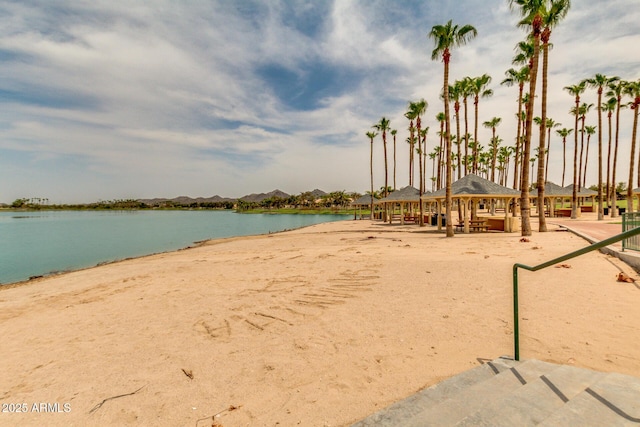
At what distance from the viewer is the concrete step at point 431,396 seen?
276cm

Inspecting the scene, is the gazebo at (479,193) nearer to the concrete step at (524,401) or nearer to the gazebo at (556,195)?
the concrete step at (524,401)

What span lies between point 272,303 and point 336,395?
3838 millimetres

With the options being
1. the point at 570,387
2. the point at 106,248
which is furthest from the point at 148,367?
the point at 106,248

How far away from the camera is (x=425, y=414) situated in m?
2.76

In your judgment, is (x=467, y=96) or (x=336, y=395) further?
(x=467, y=96)

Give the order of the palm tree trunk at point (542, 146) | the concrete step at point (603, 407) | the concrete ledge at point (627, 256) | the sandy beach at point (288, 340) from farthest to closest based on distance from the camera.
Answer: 1. the palm tree trunk at point (542, 146)
2. the concrete ledge at point (627, 256)
3. the sandy beach at point (288, 340)
4. the concrete step at point (603, 407)

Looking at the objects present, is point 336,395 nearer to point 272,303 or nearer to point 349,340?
point 349,340

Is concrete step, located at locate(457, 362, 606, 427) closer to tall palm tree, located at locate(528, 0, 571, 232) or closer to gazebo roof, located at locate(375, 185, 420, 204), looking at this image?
tall palm tree, located at locate(528, 0, 571, 232)


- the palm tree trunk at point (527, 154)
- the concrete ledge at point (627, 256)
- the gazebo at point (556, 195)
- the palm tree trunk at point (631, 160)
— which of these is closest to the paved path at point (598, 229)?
the concrete ledge at point (627, 256)

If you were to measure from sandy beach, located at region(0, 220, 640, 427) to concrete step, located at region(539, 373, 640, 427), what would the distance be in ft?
4.02

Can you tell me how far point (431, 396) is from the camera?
3.14 meters

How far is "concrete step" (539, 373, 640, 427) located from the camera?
2.37m

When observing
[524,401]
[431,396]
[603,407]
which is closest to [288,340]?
[431,396]

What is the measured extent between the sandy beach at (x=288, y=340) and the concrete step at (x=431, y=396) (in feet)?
1.11
